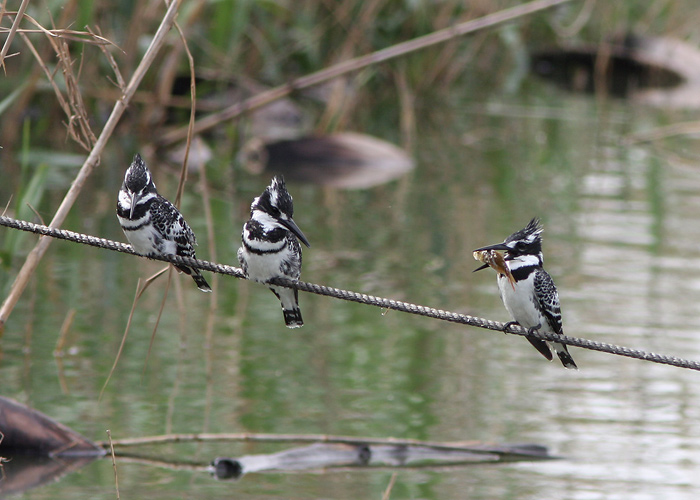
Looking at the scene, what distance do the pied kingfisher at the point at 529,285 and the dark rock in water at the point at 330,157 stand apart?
290 inches

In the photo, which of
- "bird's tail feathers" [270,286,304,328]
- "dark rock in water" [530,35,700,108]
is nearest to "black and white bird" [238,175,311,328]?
"bird's tail feathers" [270,286,304,328]

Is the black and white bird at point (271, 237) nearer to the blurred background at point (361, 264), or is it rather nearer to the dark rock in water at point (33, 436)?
the blurred background at point (361, 264)

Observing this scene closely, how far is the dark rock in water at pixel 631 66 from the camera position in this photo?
62.5 feet

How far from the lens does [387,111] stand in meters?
15.5

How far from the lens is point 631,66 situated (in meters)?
19.3

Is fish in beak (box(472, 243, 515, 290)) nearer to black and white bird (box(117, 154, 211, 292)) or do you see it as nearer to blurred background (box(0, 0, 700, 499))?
black and white bird (box(117, 154, 211, 292))

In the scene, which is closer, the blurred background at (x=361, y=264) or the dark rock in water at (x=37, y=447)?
the dark rock in water at (x=37, y=447)

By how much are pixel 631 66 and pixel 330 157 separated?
9.00 m

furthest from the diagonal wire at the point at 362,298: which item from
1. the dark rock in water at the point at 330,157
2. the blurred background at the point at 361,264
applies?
the dark rock in water at the point at 330,157

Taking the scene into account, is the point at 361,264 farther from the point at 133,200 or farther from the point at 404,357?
the point at 133,200

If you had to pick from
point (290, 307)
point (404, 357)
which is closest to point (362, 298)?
point (290, 307)

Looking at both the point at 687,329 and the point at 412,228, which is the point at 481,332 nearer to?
the point at 687,329

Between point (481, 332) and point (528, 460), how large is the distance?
205 centimetres

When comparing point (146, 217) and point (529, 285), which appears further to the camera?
point (529, 285)
